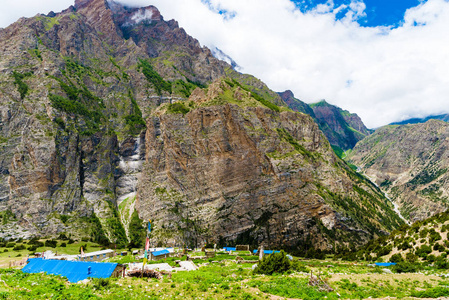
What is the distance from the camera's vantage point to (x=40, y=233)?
426 ft

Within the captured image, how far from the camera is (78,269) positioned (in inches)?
1257

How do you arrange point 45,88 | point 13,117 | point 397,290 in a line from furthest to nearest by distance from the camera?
1. point 45,88
2. point 13,117
3. point 397,290

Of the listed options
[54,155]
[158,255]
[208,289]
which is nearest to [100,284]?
[208,289]

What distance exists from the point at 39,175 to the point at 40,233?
100 feet

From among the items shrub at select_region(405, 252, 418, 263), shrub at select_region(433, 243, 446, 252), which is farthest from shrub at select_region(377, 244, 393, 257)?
shrub at select_region(433, 243, 446, 252)

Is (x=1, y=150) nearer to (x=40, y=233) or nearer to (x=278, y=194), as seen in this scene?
(x=40, y=233)

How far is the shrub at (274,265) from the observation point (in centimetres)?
3438

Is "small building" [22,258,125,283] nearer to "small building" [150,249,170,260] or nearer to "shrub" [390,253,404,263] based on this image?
"small building" [150,249,170,260]

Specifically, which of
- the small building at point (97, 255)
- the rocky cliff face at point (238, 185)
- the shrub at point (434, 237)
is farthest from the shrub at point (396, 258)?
the rocky cliff face at point (238, 185)

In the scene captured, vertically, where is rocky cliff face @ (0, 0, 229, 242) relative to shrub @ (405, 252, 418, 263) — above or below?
above

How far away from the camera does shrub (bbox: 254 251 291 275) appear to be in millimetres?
34375

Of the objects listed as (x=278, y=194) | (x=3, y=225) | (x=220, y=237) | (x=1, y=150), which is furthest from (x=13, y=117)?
(x=278, y=194)

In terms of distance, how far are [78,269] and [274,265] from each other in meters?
22.4

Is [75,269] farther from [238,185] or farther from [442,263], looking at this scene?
[238,185]
